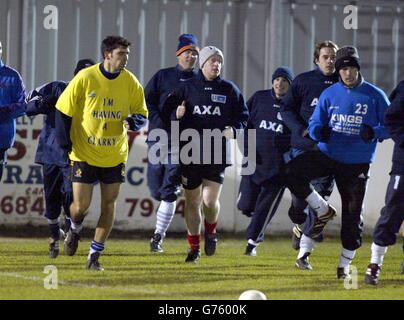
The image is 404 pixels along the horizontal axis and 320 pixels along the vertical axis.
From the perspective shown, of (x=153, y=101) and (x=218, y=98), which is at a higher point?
(x=218, y=98)

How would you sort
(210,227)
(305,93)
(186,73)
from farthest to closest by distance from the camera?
(186,73)
(210,227)
(305,93)

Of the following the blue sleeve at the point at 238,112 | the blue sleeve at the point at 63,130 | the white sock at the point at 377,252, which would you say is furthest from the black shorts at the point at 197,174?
the white sock at the point at 377,252

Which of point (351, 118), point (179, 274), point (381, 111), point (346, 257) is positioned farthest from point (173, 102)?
point (346, 257)

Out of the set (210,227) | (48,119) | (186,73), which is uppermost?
(186,73)

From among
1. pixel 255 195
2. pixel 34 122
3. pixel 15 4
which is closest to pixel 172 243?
pixel 255 195

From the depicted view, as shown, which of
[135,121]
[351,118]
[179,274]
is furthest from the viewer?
[179,274]

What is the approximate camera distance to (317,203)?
45.8ft

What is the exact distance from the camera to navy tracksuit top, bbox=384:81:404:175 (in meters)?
12.4

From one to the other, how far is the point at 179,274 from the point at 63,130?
1.83 metres

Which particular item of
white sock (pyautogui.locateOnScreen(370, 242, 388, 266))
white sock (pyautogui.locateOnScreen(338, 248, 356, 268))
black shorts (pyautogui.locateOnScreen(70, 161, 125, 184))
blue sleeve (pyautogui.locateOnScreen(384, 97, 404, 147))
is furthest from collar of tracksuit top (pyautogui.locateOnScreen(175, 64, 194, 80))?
white sock (pyautogui.locateOnScreen(370, 242, 388, 266))

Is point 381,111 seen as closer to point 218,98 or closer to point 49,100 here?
point 218,98
